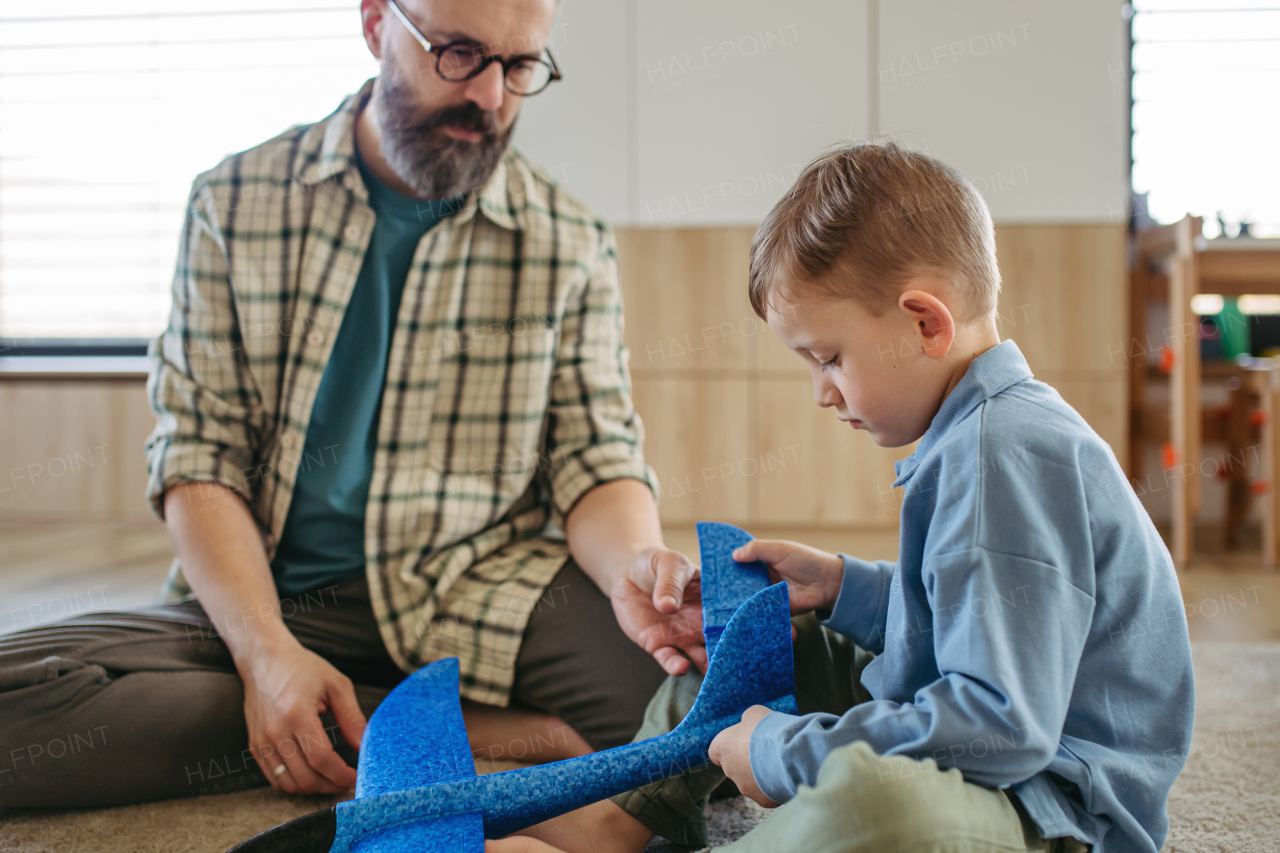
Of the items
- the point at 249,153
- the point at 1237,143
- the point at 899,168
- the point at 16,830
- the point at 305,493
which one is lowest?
the point at 16,830

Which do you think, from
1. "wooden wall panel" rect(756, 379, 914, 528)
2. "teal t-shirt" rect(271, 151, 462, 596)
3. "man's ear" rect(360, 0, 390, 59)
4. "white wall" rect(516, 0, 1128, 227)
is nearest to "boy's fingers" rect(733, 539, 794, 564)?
"teal t-shirt" rect(271, 151, 462, 596)

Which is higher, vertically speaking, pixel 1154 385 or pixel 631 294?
pixel 631 294

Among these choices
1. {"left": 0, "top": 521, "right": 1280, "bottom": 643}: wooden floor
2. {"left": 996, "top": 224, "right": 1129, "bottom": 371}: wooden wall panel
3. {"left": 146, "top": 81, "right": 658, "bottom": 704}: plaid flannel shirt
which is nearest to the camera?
{"left": 146, "top": 81, "right": 658, "bottom": 704}: plaid flannel shirt

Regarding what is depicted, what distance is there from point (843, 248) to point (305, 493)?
2.27 feet

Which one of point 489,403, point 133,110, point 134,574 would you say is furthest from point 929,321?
point 133,110

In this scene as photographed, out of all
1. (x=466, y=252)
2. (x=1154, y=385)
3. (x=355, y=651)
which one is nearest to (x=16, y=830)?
(x=355, y=651)

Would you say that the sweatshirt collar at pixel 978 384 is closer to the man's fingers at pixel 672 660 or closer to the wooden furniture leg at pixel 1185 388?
the man's fingers at pixel 672 660

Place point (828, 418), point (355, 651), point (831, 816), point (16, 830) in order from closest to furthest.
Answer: point (831, 816)
point (16, 830)
point (355, 651)
point (828, 418)

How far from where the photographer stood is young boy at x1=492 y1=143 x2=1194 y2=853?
509mm

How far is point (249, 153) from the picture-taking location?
3.53 ft

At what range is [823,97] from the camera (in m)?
2.57

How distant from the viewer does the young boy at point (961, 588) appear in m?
0.51

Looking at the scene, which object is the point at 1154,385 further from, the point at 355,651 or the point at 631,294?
the point at 355,651

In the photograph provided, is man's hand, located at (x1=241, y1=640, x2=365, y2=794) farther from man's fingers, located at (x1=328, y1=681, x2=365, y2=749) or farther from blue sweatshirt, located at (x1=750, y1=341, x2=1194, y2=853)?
blue sweatshirt, located at (x1=750, y1=341, x2=1194, y2=853)
